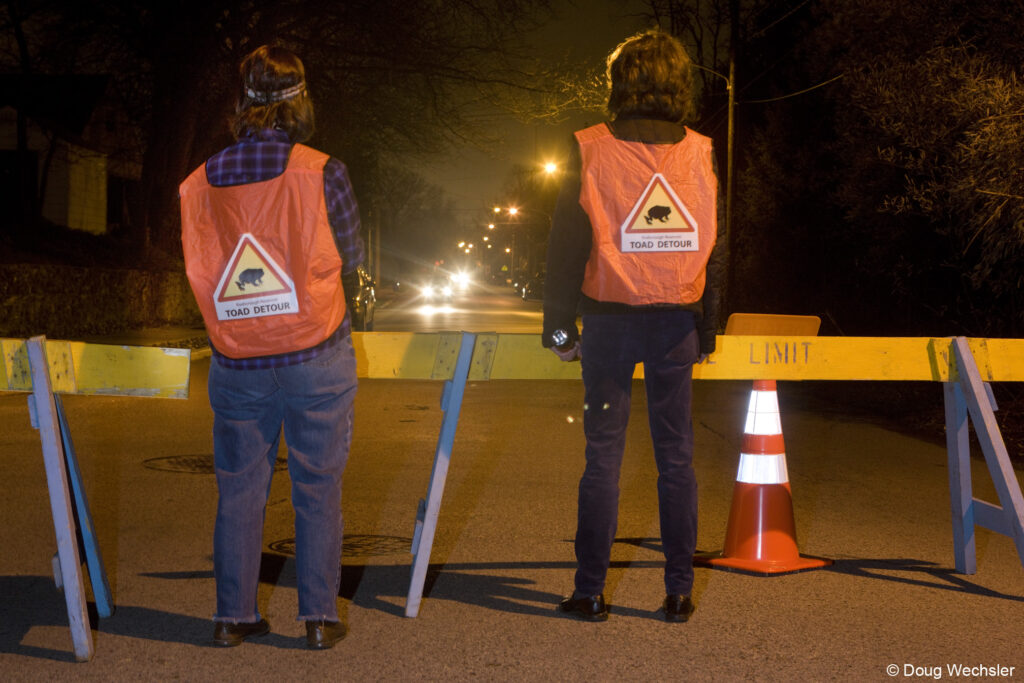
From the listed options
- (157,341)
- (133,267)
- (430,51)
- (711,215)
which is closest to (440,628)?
(711,215)

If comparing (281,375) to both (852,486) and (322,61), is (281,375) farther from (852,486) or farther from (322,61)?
(322,61)

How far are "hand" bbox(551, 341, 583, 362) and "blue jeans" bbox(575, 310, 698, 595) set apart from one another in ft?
0.12

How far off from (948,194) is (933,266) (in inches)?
85.2

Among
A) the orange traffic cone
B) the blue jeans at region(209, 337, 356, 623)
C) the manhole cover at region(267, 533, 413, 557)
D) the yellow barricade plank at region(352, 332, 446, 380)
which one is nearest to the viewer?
the blue jeans at region(209, 337, 356, 623)

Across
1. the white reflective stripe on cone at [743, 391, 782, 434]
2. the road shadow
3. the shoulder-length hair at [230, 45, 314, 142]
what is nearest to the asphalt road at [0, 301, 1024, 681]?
the road shadow

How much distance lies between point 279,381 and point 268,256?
0.43m

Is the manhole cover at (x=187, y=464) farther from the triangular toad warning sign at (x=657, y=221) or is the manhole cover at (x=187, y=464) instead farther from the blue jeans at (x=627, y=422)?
the triangular toad warning sign at (x=657, y=221)

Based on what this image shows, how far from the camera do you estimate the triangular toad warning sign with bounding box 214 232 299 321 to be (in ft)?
13.6

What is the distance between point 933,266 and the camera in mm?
14172

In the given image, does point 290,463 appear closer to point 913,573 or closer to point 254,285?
point 254,285

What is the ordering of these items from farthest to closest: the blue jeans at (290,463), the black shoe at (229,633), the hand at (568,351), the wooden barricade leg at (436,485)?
the wooden barricade leg at (436,485)
the hand at (568,351)
the black shoe at (229,633)
the blue jeans at (290,463)

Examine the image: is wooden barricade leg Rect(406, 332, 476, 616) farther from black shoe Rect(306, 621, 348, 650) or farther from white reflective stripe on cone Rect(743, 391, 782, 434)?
white reflective stripe on cone Rect(743, 391, 782, 434)

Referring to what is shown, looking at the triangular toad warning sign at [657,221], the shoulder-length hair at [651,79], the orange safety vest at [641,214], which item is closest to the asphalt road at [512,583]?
the orange safety vest at [641,214]

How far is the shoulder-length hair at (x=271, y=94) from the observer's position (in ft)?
14.0
